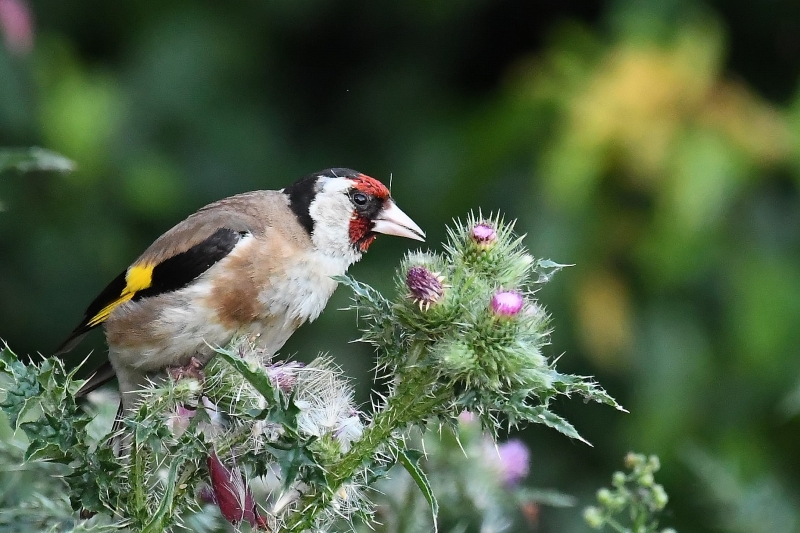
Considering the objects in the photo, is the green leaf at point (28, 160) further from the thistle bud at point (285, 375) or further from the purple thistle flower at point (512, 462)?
the purple thistle flower at point (512, 462)

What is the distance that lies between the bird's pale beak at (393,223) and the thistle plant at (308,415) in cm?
92

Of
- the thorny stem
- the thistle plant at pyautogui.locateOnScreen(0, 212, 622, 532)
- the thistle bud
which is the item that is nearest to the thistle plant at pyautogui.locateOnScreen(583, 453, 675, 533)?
the thistle plant at pyautogui.locateOnScreen(0, 212, 622, 532)

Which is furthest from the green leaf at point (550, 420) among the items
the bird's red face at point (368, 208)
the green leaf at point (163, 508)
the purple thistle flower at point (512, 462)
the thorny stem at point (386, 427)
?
the bird's red face at point (368, 208)

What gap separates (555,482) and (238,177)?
2.09 meters

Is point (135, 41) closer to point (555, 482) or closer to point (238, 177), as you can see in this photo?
point (238, 177)

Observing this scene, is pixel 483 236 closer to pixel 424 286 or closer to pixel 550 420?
pixel 424 286

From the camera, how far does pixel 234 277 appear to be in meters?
2.65

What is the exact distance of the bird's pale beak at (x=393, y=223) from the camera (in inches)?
109

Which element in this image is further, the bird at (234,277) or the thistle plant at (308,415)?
the bird at (234,277)

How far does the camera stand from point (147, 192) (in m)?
4.87

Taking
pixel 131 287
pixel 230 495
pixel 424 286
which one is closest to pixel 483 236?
pixel 424 286

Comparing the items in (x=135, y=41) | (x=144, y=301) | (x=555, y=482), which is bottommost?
(x=144, y=301)

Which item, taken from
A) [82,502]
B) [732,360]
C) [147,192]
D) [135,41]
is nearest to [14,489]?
[82,502]

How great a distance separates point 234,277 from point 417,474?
1145mm
